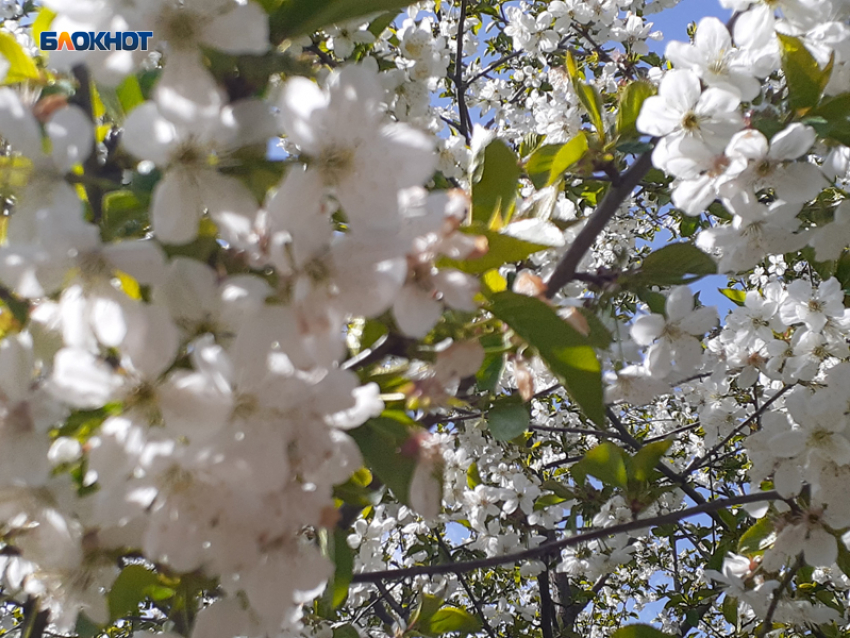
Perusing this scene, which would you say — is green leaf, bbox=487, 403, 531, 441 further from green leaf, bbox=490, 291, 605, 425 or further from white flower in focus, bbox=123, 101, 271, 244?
white flower in focus, bbox=123, 101, 271, 244

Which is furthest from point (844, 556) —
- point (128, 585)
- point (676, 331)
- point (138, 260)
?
point (138, 260)

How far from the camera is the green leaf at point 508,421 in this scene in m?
1.17

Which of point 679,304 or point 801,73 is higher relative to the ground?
point 801,73

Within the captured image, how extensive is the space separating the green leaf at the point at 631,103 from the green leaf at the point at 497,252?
1.66ft

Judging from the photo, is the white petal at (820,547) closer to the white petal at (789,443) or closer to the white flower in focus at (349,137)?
the white petal at (789,443)

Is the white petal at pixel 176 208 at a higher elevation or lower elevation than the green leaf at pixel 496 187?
higher

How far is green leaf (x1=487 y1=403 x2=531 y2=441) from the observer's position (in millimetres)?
1170

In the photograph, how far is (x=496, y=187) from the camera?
30.7 inches

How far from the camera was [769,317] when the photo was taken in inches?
75.1

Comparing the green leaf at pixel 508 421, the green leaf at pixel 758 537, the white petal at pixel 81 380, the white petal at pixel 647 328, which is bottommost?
the green leaf at pixel 758 537

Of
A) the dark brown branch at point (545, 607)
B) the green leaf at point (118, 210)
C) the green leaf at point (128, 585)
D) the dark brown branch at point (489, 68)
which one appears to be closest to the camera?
the green leaf at point (118, 210)

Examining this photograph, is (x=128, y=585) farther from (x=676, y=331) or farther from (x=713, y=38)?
(x=713, y=38)

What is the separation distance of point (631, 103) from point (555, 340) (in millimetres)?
571

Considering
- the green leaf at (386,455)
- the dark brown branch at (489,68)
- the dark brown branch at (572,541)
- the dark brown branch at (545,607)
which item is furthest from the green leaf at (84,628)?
the dark brown branch at (489,68)
